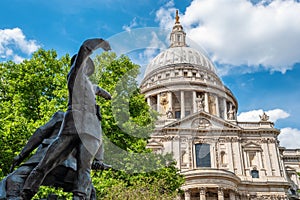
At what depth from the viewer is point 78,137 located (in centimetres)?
536

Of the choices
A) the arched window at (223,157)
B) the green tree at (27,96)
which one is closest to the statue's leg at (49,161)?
the green tree at (27,96)

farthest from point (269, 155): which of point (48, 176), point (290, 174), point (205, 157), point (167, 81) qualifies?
point (48, 176)

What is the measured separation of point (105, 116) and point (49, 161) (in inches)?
333

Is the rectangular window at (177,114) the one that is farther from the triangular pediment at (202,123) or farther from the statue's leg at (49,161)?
the statue's leg at (49,161)

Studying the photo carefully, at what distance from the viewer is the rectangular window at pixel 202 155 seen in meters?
43.8

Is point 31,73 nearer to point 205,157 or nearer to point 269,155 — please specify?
point 205,157

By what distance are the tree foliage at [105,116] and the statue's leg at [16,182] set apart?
426cm

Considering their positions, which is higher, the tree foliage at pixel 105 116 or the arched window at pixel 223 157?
the arched window at pixel 223 157

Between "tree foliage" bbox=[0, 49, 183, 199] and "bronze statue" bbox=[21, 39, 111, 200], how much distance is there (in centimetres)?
412

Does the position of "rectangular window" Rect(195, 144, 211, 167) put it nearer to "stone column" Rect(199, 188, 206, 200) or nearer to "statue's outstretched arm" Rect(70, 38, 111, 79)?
"stone column" Rect(199, 188, 206, 200)

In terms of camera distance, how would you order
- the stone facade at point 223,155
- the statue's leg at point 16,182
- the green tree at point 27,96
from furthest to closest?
the stone facade at point 223,155, the green tree at point 27,96, the statue's leg at point 16,182

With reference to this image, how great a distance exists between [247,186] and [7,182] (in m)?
41.8

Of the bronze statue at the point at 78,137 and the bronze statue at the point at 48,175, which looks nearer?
the bronze statue at the point at 78,137

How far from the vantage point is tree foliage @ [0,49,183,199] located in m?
12.1
